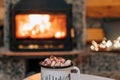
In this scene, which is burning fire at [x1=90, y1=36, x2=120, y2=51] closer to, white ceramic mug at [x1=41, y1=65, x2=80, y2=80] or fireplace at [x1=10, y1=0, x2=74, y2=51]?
fireplace at [x1=10, y1=0, x2=74, y2=51]

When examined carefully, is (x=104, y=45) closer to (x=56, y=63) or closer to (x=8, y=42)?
(x=8, y=42)

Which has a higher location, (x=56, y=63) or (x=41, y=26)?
(x=41, y=26)

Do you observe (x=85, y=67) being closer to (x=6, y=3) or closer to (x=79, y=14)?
(x=79, y=14)

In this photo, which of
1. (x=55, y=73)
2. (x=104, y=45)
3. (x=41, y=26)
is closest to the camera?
(x=55, y=73)

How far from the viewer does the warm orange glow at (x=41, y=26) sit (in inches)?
142

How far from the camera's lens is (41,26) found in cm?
364

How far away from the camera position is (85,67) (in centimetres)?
367

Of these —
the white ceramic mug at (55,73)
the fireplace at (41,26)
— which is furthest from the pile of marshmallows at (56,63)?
the fireplace at (41,26)

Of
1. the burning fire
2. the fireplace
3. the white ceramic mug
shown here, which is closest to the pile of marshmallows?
the white ceramic mug

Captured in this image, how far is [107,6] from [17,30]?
3.64ft

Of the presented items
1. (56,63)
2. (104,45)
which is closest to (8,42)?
(104,45)

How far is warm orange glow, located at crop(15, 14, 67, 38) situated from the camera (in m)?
3.60

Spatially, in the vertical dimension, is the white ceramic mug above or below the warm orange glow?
below

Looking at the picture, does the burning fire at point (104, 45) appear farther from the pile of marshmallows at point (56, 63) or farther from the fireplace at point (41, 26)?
the pile of marshmallows at point (56, 63)
